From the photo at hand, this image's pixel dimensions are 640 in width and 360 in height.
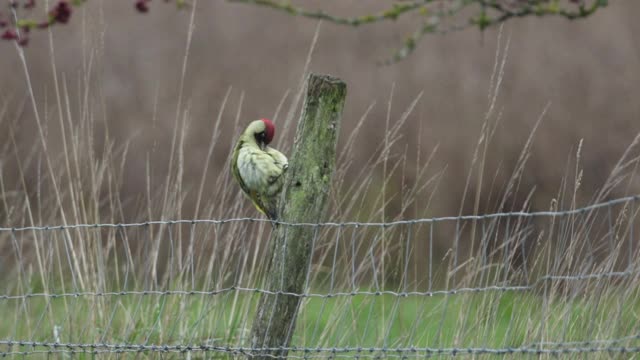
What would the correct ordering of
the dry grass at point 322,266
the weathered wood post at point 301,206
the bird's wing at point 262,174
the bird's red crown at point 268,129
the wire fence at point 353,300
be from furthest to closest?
1. the bird's red crown at point 268,129
2. the bird's wing at point 262,174
3. the dry grass at point 322,266
4. the weathered wood post at point 301,206
5. the wire fence at point 353,300

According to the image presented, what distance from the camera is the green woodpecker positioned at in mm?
4305

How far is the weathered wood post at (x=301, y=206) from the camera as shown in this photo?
3676mm

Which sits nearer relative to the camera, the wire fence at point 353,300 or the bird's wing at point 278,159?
the wire fence at point 353,300

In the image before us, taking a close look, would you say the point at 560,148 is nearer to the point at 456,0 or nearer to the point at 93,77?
the point at 93,77

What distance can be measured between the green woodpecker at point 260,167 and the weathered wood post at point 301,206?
0.58 metres

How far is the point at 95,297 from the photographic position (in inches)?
204

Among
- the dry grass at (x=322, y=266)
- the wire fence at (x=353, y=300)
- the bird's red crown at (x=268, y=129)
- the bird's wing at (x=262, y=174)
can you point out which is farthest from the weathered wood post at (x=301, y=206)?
the bird's red crown at (x=268, y=129)

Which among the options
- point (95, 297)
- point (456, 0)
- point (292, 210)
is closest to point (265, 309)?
point (292, 210)

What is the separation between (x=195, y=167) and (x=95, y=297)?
5.49 m

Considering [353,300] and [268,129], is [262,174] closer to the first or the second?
[268,129]

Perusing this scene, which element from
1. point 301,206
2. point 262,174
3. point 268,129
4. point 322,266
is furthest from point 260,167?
point 322,266

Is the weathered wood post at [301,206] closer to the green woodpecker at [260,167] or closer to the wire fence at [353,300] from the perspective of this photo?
the wire fence at [353,300]

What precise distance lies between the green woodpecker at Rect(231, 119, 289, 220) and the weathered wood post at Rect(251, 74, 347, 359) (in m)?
0.58

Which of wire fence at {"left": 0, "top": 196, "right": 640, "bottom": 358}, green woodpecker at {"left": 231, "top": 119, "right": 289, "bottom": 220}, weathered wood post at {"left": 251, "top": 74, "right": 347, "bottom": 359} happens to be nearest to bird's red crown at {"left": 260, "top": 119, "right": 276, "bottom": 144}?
green woodpecker at {"left": 231, "top": 119, "right": 289, "bottom": 220}
